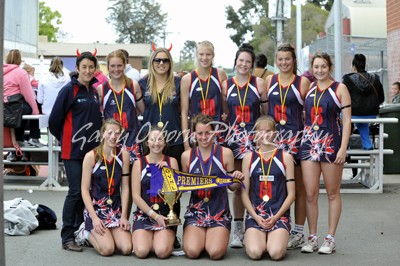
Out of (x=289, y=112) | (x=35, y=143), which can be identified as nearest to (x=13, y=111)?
(x=35, y=143)

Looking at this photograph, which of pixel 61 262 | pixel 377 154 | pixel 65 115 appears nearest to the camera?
pixel 61 262

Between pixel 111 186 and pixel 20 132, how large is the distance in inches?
228

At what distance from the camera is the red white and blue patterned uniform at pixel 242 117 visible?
8.81 meters

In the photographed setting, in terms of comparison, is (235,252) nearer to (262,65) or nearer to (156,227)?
(156,227)

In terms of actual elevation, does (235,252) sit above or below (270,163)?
below

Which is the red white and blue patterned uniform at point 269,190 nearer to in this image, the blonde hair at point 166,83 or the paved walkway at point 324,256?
the paved walkway at point 324,256

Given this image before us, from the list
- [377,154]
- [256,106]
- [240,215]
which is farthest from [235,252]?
[377,154]

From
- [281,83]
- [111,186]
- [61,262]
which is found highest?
[281,83]

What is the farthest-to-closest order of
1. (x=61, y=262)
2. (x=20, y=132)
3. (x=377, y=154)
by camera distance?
(x=20, y=132) → (x=377, y=154) → (x=61, y=262)

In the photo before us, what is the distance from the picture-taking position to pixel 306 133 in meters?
8.58

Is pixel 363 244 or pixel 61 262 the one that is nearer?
pixel 61 262

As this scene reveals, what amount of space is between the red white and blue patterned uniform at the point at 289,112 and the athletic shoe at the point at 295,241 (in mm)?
850

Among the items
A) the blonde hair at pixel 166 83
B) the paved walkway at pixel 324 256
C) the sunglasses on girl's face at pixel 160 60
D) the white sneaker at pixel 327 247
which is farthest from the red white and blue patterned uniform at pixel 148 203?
the white sneaker at pixel 327 247

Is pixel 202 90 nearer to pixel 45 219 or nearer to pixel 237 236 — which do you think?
pixel 237 236
